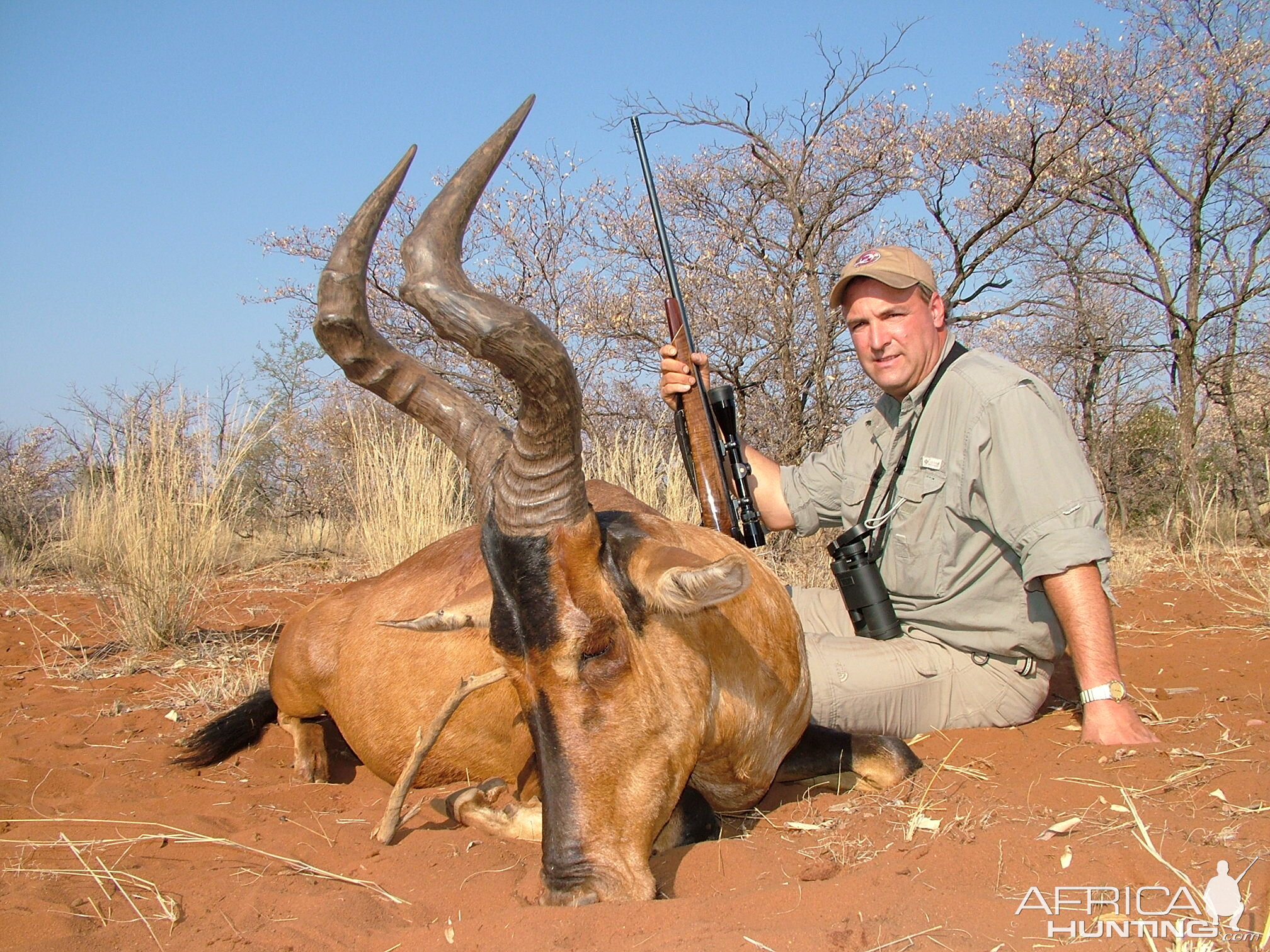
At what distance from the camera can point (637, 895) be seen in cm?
265

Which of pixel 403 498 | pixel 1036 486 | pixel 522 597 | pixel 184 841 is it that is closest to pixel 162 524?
pixel 403 498

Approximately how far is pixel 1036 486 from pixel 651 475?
21.2 feet

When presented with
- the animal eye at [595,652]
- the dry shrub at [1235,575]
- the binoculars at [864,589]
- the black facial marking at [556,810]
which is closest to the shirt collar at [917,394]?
the binoculars at [864,589]

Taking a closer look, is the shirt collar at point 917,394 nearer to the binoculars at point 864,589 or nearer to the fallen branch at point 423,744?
the binoculars at point 864,589

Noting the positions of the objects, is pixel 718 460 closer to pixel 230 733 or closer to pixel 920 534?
pixel 920 534

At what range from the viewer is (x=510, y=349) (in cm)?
273

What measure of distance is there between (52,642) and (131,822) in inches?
156

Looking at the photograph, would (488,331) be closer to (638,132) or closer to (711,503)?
(711,503)

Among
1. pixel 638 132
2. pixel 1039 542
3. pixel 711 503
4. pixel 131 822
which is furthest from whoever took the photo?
pixel 638 132

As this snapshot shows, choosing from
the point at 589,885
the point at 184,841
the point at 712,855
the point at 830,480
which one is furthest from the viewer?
the point at 830,480

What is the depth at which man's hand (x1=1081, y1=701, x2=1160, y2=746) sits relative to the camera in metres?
3.67

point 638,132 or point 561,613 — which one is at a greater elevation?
point 638,132

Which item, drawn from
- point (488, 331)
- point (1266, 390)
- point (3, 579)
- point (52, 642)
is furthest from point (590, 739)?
point (1266, 390)

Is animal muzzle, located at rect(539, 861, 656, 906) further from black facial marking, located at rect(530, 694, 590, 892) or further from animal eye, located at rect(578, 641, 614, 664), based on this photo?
animal eye, located at rect(578, 641, 614, 664)
